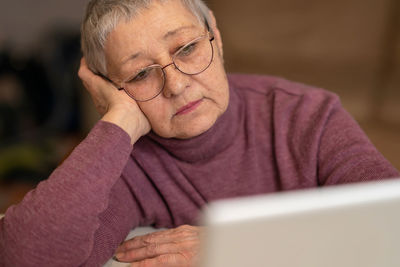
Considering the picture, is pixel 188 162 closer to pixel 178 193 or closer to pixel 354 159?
pixel 178 193

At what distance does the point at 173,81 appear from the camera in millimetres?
1105

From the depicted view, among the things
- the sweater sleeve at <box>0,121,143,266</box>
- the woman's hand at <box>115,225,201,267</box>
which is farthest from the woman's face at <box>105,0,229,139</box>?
the woman's hand at <box>115,225,201,267</box>

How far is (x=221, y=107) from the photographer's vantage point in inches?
46.9

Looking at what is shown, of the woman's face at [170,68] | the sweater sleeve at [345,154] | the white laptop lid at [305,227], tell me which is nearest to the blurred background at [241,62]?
the sweater sleeve at [345,154]

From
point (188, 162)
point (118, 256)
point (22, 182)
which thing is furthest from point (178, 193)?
point (22, 182)

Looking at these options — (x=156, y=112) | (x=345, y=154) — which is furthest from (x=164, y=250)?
(x=345, y=154)

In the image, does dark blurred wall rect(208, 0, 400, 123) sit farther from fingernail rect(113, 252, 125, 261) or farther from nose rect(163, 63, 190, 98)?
fingernail rect(113, 252, 125, 261)

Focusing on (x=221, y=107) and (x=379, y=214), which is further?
(x=221, y=107)

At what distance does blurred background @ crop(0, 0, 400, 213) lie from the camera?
245 centimetres

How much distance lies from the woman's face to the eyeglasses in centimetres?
1

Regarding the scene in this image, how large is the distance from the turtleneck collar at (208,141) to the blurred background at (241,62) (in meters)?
1.11

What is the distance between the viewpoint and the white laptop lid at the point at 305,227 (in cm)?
47

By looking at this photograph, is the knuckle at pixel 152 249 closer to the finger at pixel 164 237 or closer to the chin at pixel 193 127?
the finger at pixel 164 237

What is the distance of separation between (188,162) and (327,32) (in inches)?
65.2
